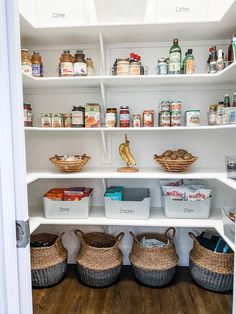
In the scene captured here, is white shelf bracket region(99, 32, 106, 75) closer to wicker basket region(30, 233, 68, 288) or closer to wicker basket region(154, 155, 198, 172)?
wicker basket region(154, 155, 198, 172)

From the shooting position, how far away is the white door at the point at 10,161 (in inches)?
25.4

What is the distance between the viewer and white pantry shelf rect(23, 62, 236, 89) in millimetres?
1720

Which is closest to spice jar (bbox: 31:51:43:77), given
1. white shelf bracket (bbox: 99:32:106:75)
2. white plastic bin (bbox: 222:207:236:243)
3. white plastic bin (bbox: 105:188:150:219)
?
white shelf bracket (bbox: 99:32:106:75)

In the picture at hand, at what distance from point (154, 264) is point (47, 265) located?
2.58 ft

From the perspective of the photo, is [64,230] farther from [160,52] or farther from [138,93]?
[160,52]

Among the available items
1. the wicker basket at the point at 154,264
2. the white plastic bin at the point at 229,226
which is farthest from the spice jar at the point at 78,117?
the white plastic bin at the point at 229,226

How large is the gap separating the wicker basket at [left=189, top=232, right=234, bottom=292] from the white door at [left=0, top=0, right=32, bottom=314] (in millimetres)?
1488

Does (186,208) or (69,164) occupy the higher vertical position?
(69,164)

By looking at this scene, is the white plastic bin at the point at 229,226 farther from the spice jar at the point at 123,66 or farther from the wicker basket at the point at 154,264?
the spice jar at the point at 123,66

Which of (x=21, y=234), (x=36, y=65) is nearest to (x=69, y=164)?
(x=36, y=65)

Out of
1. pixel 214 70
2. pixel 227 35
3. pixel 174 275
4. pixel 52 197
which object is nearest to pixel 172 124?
pixel 214 70

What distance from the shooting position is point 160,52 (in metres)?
2.03

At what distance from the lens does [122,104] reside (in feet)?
6.84

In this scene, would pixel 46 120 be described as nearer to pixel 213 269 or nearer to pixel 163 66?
pixel 163 66
